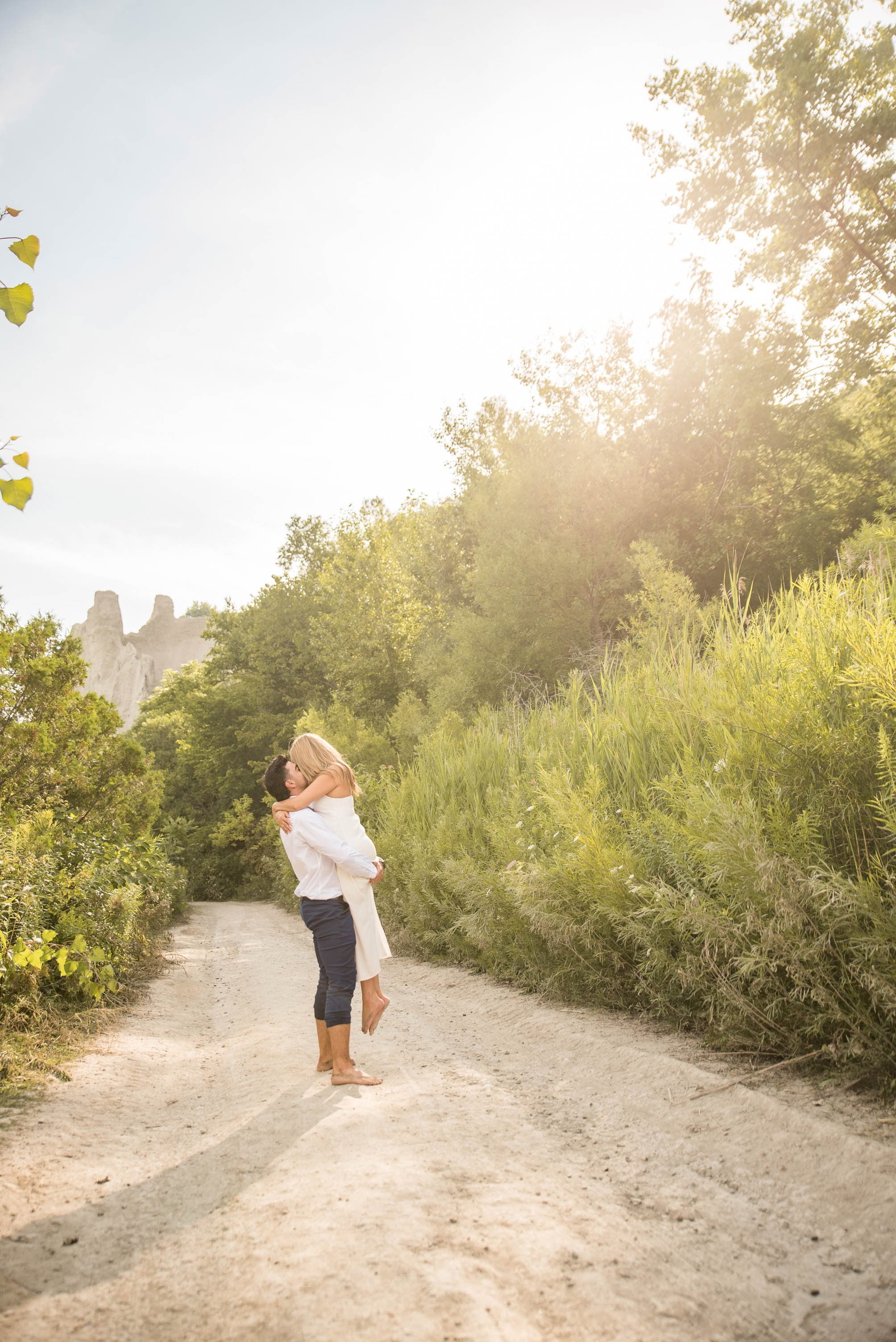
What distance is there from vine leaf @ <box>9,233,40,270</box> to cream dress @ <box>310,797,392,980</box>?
3.01m

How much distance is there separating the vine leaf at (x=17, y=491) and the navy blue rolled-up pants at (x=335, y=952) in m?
2.96

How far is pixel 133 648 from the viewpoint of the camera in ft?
265

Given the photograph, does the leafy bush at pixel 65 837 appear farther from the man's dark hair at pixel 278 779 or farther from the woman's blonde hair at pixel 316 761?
the woman's blonde hair at pixel 316 761

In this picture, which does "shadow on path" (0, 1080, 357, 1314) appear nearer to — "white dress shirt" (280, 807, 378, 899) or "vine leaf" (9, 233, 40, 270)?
"white dress shirt" (280, 807, 378, 899)

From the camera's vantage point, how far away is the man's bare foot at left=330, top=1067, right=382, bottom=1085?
4.01 metres

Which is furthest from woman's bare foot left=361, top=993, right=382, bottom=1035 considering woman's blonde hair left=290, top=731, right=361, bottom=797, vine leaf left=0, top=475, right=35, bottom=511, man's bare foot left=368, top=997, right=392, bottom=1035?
vine leaf left=0, top=475, right=35, bottom=511

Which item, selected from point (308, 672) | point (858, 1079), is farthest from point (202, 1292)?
point (308, 672)

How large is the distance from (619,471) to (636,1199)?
1823cm

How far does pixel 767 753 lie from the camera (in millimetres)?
3953

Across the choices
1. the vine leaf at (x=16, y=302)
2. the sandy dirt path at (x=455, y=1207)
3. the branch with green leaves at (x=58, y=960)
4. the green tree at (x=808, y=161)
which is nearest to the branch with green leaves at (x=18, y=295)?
the vine leaf at (x=16, y=302)

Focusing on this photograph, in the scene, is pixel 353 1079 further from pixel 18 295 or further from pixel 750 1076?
pixel 18 295

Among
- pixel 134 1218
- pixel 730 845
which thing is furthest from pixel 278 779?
pixel 730 845

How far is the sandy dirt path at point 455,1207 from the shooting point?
2.00 m

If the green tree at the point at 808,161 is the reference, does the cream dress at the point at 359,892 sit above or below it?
below
